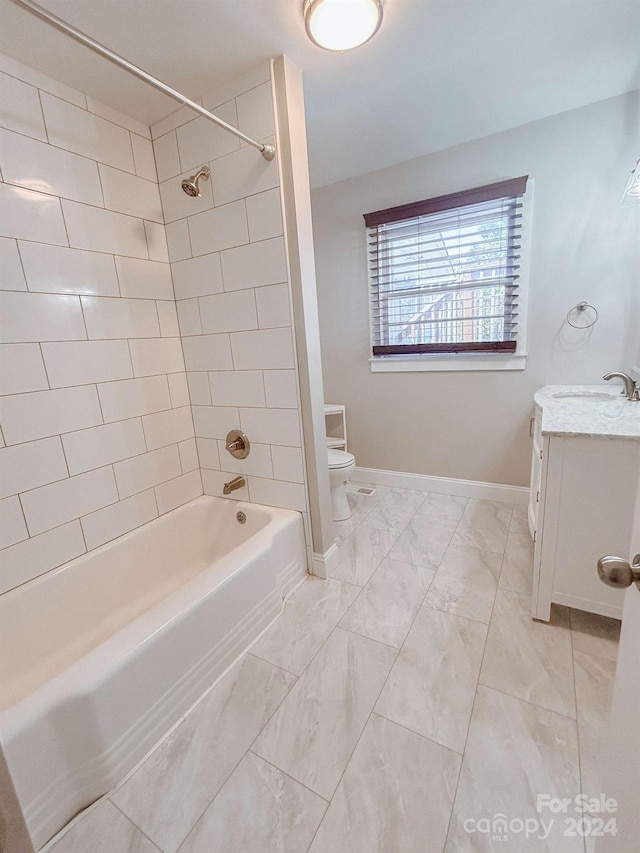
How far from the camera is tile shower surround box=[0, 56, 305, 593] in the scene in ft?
4.23

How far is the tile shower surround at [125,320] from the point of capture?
50.7 inches

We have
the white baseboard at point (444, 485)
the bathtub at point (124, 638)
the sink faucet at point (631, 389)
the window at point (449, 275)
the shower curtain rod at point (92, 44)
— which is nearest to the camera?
the shower curtain rod at point (92, 44)

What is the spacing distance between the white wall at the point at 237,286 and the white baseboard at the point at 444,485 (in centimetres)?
127

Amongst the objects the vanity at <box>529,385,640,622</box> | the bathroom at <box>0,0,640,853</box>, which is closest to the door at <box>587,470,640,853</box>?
the bathroom at <box>0,0,640,853</box>

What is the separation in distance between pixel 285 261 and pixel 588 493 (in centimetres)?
147

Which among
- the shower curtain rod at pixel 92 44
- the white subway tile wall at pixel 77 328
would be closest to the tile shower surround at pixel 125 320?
the white subway tile wall at pixel 77 328

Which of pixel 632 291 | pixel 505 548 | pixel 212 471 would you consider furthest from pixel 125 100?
pixel 505 548

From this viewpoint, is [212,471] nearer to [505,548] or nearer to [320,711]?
[320,711]

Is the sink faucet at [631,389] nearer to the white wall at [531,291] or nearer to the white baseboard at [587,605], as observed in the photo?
the white wall at [531,291]

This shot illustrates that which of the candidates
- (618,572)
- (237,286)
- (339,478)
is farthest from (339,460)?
(618,572)

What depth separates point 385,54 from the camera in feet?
4.52

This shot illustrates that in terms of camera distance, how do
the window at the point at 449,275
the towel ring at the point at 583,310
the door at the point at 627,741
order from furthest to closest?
the window at the point at 449,275
the towel ring at the point at 583,310
the door at the point at 627,741

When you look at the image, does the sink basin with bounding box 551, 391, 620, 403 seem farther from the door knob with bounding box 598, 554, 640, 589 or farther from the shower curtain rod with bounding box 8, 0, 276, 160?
the shower curtain rod with bounding box 8, 0, 276, 160

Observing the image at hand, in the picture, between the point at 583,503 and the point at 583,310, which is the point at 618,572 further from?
the point at 583,310
